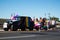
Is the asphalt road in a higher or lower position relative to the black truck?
lower

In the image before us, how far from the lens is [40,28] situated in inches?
905

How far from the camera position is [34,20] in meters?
24.4

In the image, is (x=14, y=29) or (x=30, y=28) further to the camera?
(x=30, y=28)

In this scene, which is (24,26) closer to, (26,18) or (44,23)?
(26,18)

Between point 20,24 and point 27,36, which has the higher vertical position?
point 20,24

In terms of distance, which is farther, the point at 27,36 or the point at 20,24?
the point at 20,24

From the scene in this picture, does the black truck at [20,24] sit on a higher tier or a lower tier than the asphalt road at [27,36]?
higher

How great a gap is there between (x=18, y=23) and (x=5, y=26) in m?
1.41

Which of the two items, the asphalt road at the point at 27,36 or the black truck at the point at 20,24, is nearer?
the asphalt road at the point at 27,36

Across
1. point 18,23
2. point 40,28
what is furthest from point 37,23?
point 18,23

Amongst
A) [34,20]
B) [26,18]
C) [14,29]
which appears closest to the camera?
[14,29]

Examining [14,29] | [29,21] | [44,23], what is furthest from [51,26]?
[14,29]

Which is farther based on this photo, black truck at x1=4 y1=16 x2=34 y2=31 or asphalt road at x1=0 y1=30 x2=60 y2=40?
black truck at x1=4 y1=16 x2=34 y2=31

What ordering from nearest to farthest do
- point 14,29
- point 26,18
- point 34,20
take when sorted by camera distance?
point 14,29, point 26,18, point 34,20
